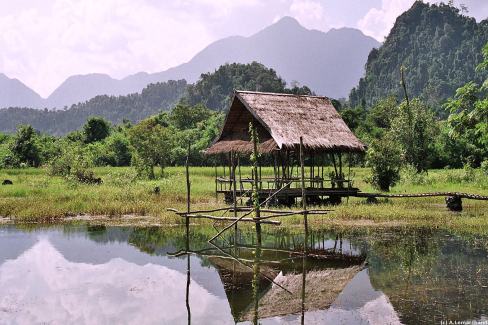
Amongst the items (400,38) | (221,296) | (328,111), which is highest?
(400,38)

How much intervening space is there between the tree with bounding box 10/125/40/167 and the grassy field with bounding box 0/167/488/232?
16.0 meters

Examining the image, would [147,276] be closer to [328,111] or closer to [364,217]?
Answer: [364,217]

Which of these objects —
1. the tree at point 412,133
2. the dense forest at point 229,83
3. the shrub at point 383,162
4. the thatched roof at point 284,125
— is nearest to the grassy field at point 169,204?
the shrub at point 383,162

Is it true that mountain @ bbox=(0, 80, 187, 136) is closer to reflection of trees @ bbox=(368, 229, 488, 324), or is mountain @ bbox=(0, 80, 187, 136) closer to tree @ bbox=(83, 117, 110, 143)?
tree @ bbox=(83, 117, 110, 143)

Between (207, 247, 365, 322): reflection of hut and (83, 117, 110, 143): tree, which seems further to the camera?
(83, 117, 110, 143): tree

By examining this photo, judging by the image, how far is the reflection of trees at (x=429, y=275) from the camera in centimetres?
848

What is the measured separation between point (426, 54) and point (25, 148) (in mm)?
103210

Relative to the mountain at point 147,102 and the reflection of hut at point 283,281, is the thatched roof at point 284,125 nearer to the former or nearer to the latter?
the reflection of hut at point 283,281

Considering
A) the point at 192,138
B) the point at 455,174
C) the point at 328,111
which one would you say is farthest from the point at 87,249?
the point at 192,138

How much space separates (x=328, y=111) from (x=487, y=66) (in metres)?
7.76

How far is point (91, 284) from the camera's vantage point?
11156 mm

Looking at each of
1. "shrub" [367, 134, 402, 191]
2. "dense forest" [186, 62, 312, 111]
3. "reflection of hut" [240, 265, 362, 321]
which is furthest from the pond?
"dense forest" [186, 62, 312, 111]

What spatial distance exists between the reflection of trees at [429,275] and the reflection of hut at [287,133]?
21.5ft

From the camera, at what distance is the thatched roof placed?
2105cm
